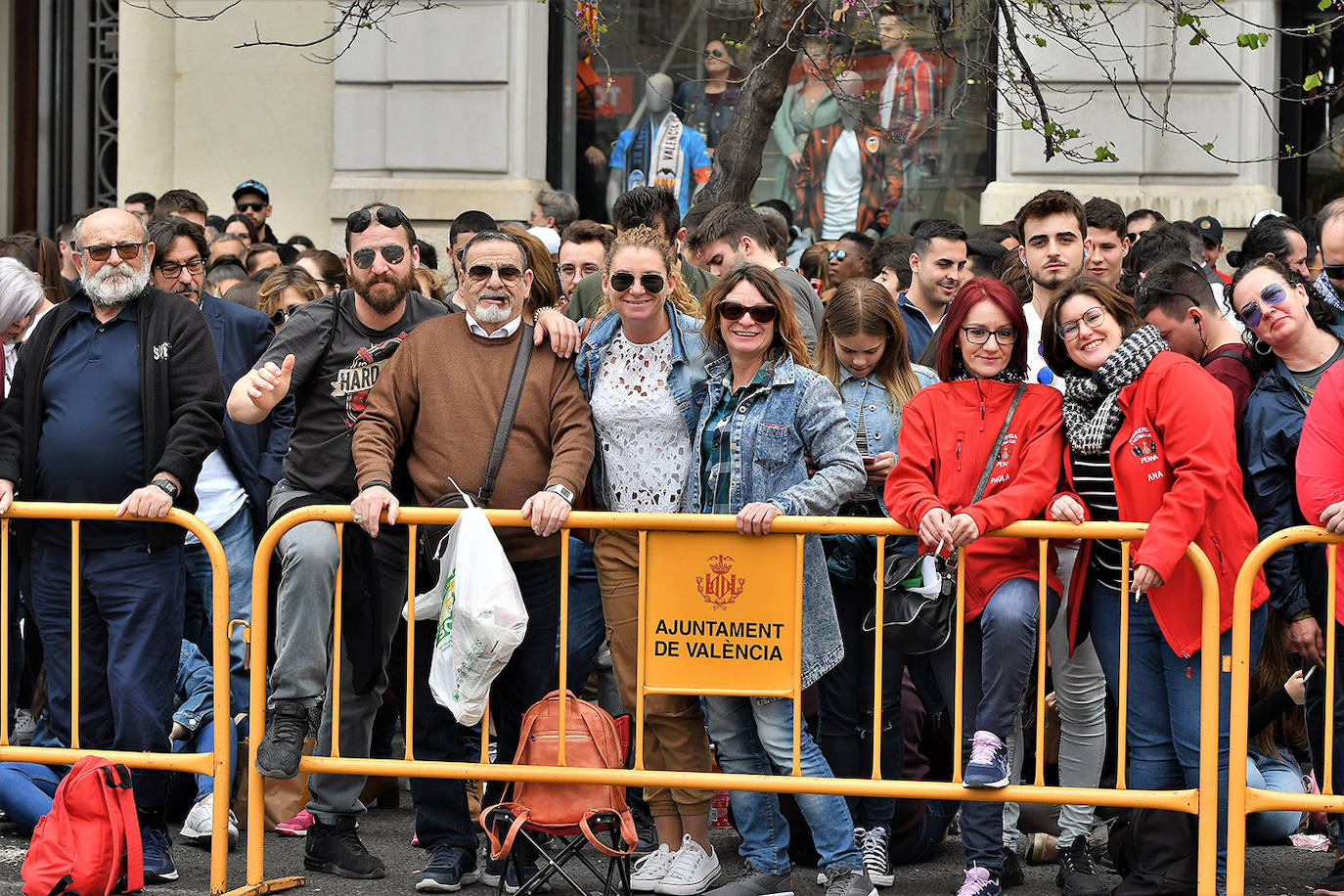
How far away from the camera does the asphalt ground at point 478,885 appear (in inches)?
245

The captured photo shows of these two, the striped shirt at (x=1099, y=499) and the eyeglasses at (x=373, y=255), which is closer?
the striped shirt at (x=1099, y=499)

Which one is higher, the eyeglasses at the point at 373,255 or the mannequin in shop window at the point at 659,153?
the mannequin in shop window at the point at 659,153

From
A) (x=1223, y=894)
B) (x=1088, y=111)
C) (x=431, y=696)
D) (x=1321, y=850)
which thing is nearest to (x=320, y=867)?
(x=431, y=696)

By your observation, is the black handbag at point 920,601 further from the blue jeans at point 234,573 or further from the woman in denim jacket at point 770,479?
the blue jeans at point 234,573

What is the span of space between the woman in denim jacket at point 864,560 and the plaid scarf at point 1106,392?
0.71 metres

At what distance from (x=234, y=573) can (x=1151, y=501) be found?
3755 millimetres

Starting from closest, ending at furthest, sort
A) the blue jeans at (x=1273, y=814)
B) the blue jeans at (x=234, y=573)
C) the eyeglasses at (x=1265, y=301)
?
the eyeglasses at (x=1265, y=301)
the blue jeans at (x=1273, y=814)
the blue jeans at (x=234, y=573)

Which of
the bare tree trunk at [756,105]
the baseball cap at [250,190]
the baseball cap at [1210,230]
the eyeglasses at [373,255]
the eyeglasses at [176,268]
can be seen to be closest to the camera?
the eyeglasses at [373,255]

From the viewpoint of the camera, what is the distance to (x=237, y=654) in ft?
22.7

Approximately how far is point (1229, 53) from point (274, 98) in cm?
708

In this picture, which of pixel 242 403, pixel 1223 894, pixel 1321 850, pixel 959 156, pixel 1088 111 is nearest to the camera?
pixel 1223 894

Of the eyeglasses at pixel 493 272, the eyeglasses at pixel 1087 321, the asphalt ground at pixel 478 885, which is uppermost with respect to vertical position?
the eyeglasses at pixel 493 272

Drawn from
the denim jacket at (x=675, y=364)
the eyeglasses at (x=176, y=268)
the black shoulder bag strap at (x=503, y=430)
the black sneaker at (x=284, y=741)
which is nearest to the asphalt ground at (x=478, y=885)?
the black sneaker at (x=284, y=741)

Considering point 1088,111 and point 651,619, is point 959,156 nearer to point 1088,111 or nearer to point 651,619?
point 1088,111
